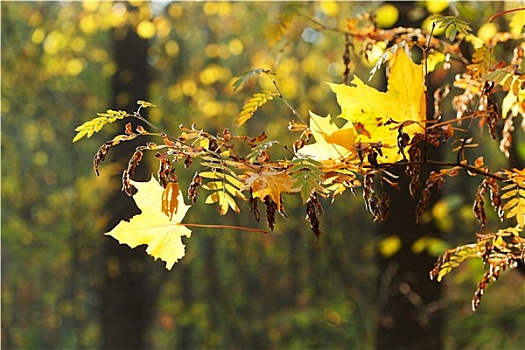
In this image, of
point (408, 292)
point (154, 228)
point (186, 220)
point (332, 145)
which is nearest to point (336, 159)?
point (332, 145)

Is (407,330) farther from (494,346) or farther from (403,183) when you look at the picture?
(494,346)

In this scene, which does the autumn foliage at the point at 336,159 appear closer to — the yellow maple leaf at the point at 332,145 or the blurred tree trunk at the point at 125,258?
the yellow maple leaf at the point at 332,145

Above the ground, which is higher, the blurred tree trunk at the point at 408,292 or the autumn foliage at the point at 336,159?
the autumn foliage at the point at 336,159

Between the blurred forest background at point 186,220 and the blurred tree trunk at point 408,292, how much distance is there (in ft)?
4.72

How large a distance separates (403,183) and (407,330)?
1.99 ft

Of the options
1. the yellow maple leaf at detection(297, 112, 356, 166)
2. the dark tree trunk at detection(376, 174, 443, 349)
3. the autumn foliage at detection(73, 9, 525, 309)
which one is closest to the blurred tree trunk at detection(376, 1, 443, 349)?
the dark tree trunk at detection(376, 174, 443, 349)

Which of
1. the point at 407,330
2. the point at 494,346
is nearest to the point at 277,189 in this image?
the point at 407,330

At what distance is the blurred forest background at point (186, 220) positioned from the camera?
5.10m

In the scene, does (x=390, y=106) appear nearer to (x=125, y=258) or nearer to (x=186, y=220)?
(x=125, y=258)

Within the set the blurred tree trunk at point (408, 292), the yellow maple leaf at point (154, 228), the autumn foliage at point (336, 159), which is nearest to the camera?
→ the autumn foliage at point (336, 159)

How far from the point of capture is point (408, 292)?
295 cm

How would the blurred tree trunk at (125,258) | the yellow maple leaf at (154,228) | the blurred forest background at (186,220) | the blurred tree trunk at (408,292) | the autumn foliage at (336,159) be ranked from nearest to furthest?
the autumn foliage at (336,159) → the yellow maple leaf at (154,228) → the blurred tree trunk at (408,292) → the blurred tree trunk at (125,258) → the blurred forest background at (186,220)

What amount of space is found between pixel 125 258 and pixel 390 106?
4.18m

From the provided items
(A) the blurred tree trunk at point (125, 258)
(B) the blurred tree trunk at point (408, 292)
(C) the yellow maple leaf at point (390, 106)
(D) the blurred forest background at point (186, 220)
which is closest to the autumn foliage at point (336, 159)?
(C) the yellow maple leaf at point (390, 106)
